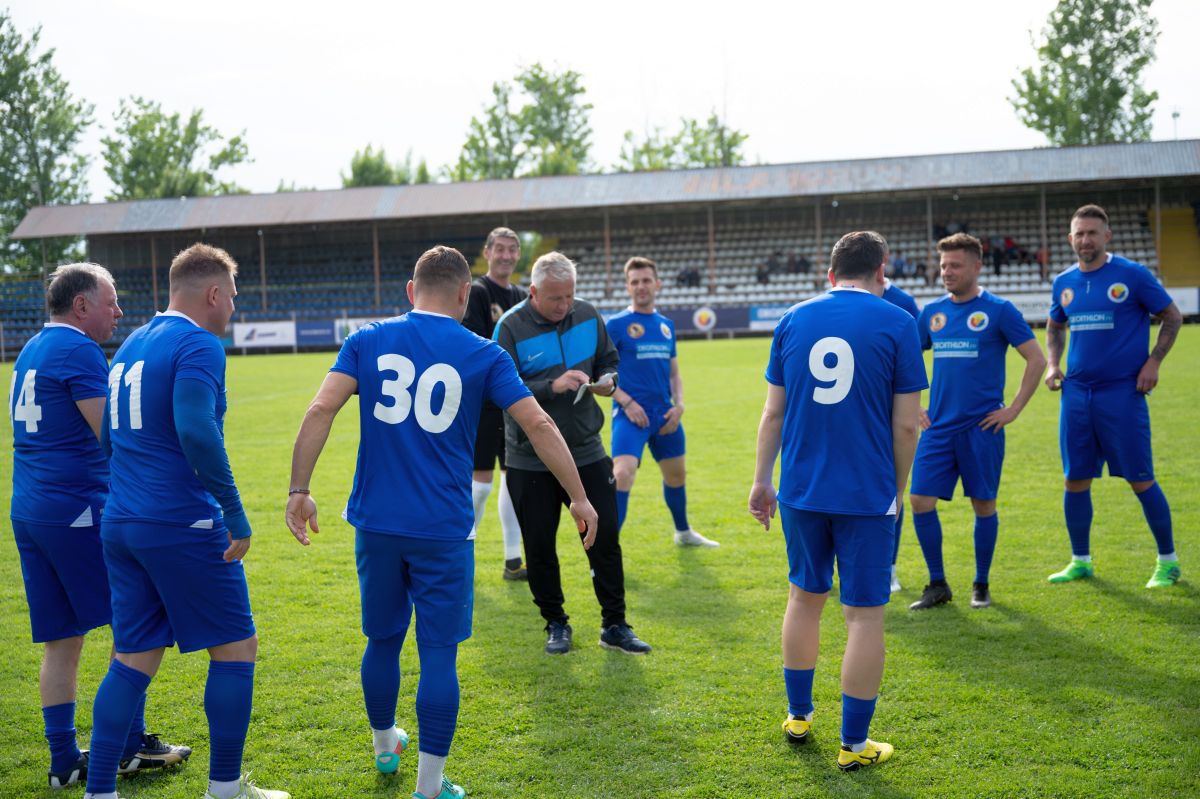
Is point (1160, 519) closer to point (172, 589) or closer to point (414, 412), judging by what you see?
point (414, 412)

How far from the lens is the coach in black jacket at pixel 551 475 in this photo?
516 cm

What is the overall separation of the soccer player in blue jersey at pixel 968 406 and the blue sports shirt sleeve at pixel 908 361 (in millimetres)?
2100

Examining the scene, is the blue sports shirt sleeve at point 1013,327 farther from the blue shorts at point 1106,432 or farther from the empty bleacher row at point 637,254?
the empty bleacher row at point 637,254

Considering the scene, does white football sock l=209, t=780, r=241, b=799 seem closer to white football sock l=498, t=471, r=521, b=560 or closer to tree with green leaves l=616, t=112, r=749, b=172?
white football sock l=498, t=471, r=521, b=560

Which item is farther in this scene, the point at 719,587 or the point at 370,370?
the point at 719,587

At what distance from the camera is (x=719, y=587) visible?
248 inches

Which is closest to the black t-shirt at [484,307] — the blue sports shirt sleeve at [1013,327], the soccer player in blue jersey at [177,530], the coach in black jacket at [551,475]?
the coach in black jacket at [551,475]

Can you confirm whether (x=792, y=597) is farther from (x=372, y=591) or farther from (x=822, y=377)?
(x=372, y=591)

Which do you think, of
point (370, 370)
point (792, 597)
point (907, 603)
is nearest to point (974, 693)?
point (792, 597)

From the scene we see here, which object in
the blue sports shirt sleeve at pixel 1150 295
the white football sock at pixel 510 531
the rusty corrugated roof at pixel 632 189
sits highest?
the rusty corrugated roof at pixel 632 189

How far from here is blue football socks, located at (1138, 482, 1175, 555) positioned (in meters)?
6.04

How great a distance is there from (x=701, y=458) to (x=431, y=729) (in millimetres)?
7985

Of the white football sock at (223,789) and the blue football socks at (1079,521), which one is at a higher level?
the blue football socks at (1079,521)

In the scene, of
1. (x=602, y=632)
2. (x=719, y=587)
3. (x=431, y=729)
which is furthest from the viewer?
(x=719, y=587)
